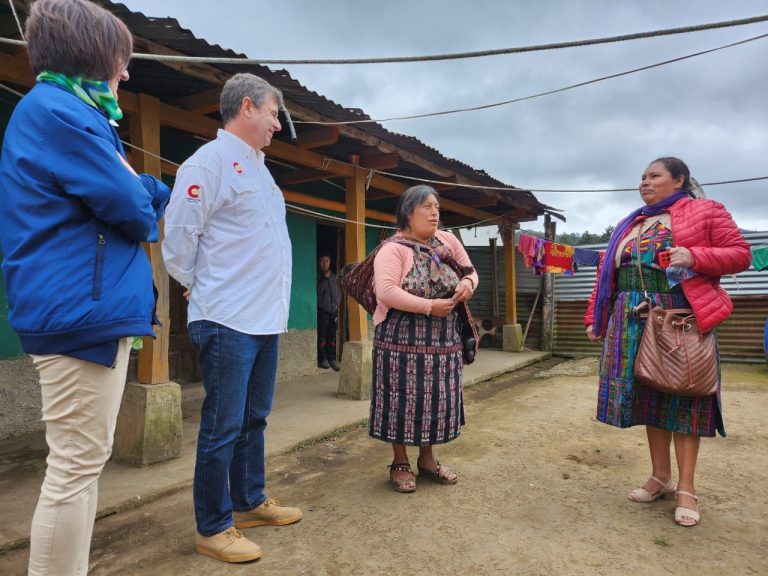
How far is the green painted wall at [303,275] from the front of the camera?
6.90 meters

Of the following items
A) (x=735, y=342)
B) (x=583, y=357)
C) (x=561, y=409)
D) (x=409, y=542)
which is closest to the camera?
(x=409, y=542)

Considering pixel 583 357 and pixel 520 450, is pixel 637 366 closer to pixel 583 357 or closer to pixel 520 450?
pixel 520 450

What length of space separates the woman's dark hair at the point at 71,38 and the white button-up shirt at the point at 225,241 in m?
0.59

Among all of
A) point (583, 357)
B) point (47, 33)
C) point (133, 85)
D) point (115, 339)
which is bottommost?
point (583, 357)

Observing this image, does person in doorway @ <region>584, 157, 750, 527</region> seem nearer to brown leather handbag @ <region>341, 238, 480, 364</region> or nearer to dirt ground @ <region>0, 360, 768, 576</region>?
dirt ground @ <region>0, 360, 768, 576</region>

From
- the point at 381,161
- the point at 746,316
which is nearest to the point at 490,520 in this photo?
the point at 381,161

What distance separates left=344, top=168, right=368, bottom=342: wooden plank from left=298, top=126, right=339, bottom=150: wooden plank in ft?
2.87

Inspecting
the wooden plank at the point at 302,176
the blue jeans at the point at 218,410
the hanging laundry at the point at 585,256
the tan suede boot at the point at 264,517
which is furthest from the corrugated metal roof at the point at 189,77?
the hanging laundry at the point at 585,256

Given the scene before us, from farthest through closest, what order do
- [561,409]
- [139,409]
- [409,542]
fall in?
[561,409]
[139,409]
[409,542]

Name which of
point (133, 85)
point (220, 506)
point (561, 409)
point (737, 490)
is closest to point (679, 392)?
point (737, 490)

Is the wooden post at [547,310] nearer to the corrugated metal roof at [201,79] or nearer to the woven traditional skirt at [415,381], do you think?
the corrugated metal roof at [201,79]

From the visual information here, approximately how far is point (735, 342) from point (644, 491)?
24.9ft

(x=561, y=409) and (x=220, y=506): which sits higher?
(x=220, y=506)

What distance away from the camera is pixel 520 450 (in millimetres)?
3643
